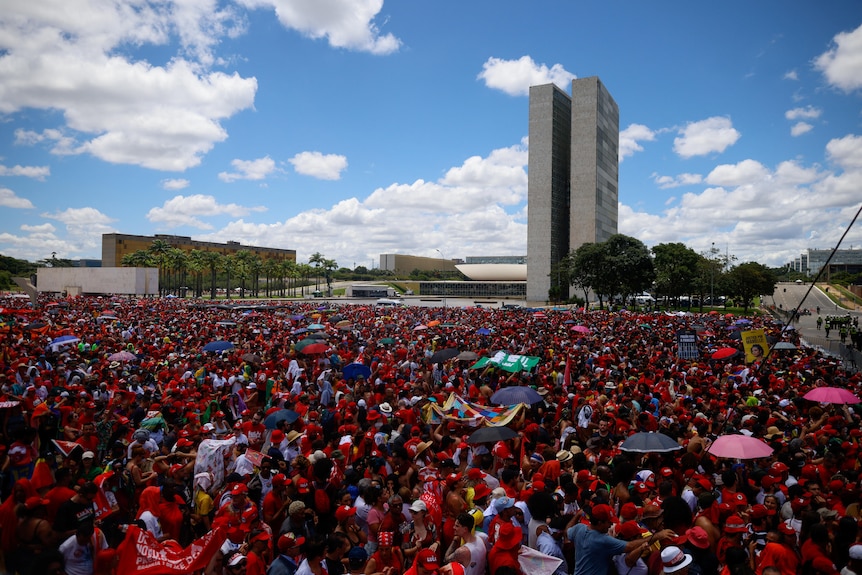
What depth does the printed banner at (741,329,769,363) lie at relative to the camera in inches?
568

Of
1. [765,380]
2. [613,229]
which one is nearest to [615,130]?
[613,229]

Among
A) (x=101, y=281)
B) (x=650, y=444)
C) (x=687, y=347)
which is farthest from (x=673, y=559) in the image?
(x=101, y=281)

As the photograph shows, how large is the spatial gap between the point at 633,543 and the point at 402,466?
3.34 m

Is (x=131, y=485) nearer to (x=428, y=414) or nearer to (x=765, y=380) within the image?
(x=428, y=414)

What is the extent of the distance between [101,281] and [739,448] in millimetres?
88633

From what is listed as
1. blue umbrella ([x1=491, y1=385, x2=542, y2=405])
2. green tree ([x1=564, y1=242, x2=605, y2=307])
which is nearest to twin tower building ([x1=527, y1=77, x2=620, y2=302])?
green tree ([x1=564, y1=242, x2=605, y2=307])

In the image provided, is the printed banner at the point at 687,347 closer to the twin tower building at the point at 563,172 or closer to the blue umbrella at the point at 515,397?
the blue umbrella at the point at 515,397

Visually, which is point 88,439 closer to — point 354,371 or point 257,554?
point 257,554

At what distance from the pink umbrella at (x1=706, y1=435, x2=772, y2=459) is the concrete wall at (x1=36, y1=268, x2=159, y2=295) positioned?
Answer: 83.4m

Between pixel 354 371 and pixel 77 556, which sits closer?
pixel 77 556

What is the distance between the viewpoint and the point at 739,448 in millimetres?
7352

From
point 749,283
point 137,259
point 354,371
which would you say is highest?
point 137,259

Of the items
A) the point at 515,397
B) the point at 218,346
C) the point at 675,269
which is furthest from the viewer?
the point at 675,269

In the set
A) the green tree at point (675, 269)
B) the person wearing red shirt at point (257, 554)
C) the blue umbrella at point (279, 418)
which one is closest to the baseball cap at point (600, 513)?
the person wearing red shirt at point (257, 554)
